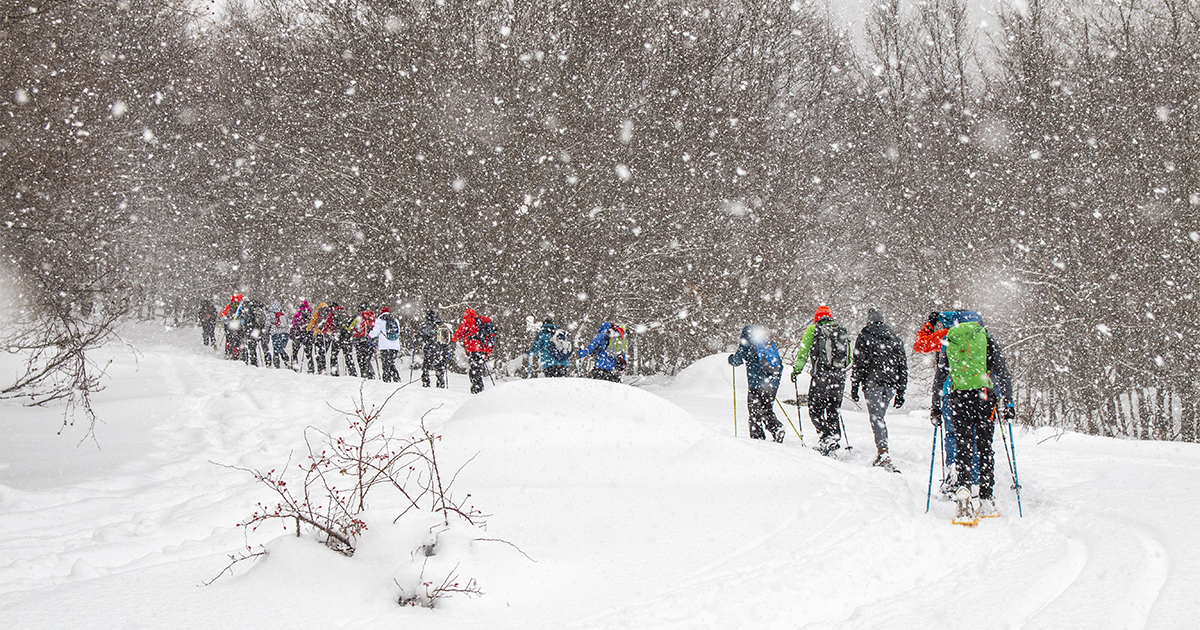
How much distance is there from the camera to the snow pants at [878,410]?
8.08 meters

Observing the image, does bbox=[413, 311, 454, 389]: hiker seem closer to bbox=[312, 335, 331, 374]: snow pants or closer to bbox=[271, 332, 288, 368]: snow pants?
bbox=[312, 335, 331, 374]: snow pants

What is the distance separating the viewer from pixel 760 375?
9.07 meters

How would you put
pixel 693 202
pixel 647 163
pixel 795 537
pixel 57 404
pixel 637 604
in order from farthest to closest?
pixel 693 202
pixel 647 163
pixel 57 404
pixel 795 537
pixel 637 604

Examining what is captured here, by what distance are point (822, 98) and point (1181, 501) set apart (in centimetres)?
2127

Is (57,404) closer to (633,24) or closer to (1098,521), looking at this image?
(1098,521)

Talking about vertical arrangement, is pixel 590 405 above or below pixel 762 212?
below

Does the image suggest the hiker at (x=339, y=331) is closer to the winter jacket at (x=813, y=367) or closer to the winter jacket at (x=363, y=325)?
the winter jacket at (x=363, y=325)

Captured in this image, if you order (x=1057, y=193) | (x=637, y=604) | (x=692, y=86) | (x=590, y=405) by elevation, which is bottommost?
(x=637, y=604)

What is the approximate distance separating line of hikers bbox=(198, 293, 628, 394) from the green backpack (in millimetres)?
6059

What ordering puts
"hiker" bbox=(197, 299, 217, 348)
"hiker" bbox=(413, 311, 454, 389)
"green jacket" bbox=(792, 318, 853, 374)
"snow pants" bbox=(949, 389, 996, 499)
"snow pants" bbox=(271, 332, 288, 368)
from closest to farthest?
1. "snow pants" bbox=(949, 389, 996, 499)
2. "green jacket" bbox=(792, 318, 853, 374)
3. "hiker" bbox=(413, 311, 454, 389)
4. "snow pants" bbox=(271, 332, 288, 368)
5. "hiker" bbox=(197, 299, 217, 348)

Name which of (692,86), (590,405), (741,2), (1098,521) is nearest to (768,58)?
(741,2)

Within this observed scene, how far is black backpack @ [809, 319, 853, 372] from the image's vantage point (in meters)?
8.57

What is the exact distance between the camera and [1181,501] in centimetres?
577

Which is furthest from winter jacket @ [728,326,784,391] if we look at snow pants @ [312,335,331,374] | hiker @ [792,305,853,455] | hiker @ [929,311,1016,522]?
snow pants @ [312,335,331,374]
